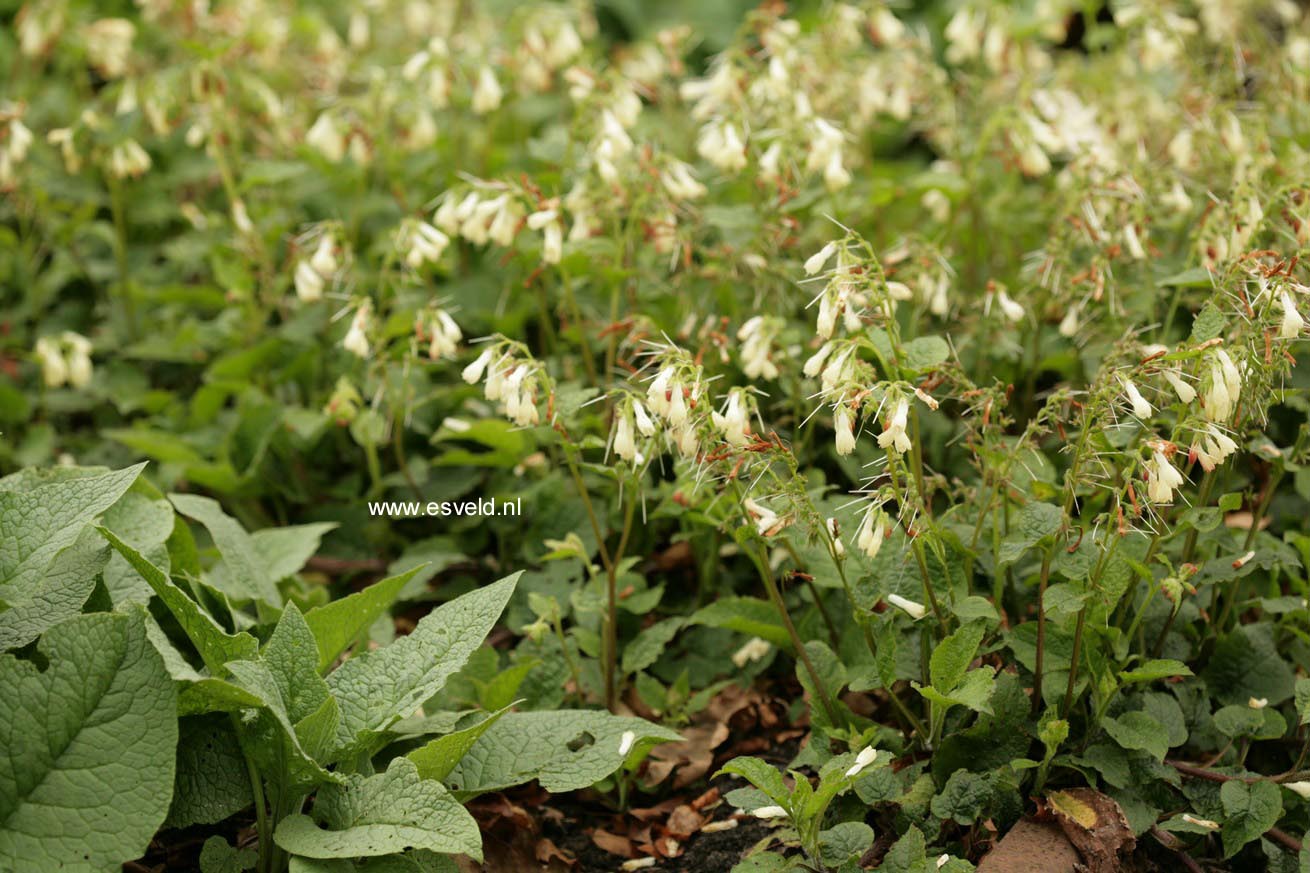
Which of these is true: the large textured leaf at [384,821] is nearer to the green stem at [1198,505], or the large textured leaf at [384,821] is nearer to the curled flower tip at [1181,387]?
the curled flower tip at [1181,387]

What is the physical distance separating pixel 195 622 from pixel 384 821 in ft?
1.69

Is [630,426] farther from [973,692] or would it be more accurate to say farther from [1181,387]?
[1181,387]

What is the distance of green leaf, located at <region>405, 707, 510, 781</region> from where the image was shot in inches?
94.0

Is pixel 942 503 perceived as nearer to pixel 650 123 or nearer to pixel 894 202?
pixel 894 202

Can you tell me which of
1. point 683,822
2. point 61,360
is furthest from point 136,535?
point 61,360

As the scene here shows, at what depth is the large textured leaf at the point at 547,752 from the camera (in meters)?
2.54

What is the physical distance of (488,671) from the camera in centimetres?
304

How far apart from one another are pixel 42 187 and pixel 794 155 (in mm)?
3188

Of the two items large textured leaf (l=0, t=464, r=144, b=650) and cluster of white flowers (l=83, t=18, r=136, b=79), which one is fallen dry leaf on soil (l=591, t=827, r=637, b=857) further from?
cluster of white flowers (l=83, t=18, r=136, b=79)

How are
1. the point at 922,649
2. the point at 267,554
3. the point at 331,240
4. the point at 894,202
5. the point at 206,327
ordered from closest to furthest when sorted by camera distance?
the point at 922,649 < the point at 267,554 < the point at 331,240 < the point at 206,327 < the point at 894,202

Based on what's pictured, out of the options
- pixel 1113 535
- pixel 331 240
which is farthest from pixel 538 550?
pixel 1113 535

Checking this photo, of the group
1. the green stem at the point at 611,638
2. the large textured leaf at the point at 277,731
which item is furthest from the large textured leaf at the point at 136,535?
the green stem at the point at 611,638

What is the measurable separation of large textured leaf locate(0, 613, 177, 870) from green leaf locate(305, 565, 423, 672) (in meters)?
0.45

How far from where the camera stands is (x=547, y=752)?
8.57 feet
